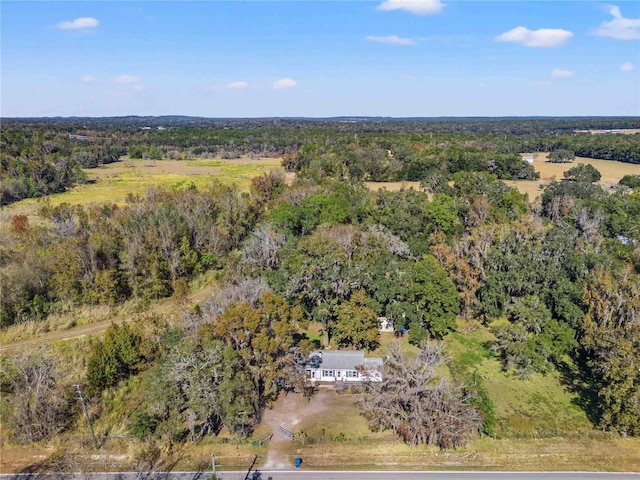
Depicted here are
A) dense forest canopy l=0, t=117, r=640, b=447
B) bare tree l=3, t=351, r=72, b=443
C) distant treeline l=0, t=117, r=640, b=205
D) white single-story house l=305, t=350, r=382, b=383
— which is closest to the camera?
bare tree l=3, t=351, r=72, b=443

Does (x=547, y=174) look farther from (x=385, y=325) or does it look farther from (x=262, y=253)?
(x=262, y=253)

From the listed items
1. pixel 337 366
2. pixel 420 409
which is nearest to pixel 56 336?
pixel 337 366

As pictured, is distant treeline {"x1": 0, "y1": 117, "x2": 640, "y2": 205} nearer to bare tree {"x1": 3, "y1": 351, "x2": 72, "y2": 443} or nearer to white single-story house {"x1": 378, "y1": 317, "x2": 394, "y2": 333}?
white single-story house {"x1": 378, "y1": 317, "x2": 394, "y2": 333}

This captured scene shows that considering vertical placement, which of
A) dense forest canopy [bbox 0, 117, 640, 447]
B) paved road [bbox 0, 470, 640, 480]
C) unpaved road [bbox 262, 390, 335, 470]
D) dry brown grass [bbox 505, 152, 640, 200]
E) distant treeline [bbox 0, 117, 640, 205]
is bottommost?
paved road [bbox 0, 470, 640, 480]

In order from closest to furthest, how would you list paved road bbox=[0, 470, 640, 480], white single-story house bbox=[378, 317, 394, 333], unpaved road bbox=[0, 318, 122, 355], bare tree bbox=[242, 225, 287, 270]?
paved road bbox=[0, 470, 640, 480] → unpaved road bbox=[0, 318, 122, 355] → white single-story house bbox=[378, 317, 394, 333] → bare tree bbox=[242, 225, 287, 270]

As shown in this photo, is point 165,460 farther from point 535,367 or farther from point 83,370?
point 535,367

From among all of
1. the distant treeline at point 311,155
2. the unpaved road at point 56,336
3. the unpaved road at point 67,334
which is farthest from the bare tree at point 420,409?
the distant treeline at point 311,155

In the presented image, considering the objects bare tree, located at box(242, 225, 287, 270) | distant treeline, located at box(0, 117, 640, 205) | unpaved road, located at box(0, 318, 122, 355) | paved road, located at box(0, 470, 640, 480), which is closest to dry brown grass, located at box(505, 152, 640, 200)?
distant treeline, located at box(0, 117, 640, 205)

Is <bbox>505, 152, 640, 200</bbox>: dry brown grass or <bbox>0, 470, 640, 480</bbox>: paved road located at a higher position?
<bbox>505, 152, 640, 200</bbox>: dry brown grass
